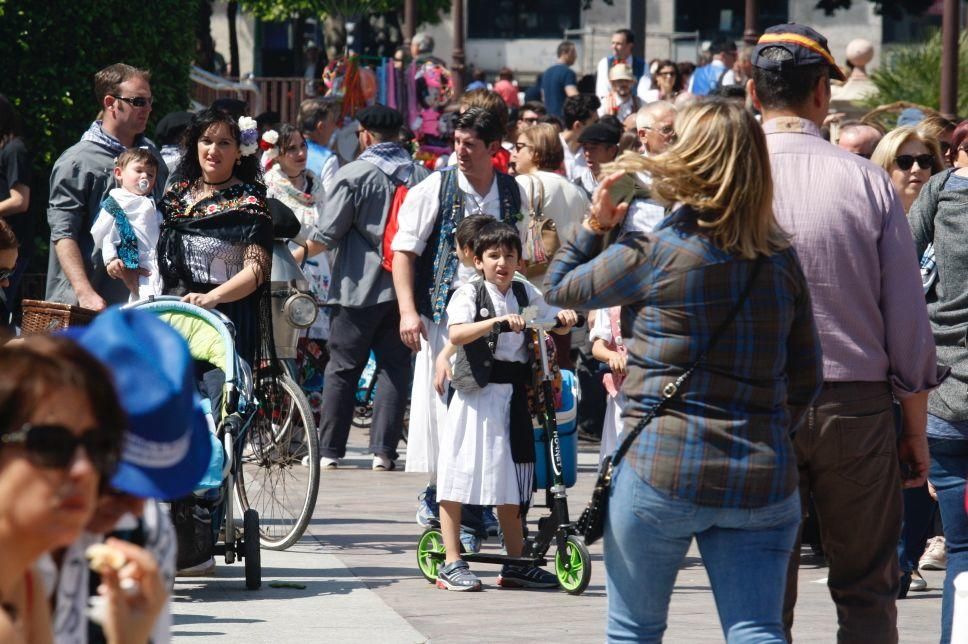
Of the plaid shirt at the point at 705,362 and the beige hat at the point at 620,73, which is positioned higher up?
the beige hat at the point at 620,73

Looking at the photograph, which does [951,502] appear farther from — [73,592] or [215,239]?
[73,592]

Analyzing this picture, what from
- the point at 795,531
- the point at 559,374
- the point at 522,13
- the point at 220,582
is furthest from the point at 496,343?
the point at 522,13

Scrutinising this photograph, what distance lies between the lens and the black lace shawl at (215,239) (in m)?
7.30

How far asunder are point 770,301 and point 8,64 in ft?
28.5

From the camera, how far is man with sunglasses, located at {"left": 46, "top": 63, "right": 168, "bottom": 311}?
25.5 ft

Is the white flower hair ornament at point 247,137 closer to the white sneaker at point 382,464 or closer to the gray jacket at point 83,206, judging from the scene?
the gray jacket at point 83,206

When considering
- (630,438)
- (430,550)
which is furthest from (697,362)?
(430,550)

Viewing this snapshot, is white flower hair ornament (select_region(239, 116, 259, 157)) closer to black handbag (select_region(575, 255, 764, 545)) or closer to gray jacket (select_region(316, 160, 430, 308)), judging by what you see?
gray jacket (select_region(316, 160, 430, 308))

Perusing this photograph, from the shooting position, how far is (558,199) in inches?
366

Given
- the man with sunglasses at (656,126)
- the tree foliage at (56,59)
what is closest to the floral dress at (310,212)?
the tree foliage at (56,59)

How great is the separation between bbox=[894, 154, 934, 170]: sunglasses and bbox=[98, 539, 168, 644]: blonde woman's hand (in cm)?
552

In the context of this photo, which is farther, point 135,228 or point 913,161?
point 135,228

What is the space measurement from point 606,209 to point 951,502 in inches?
82.8

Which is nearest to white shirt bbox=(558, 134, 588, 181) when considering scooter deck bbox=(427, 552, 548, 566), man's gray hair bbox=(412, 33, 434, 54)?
man's gray hair bbox=(412, 33, 434, 54)
